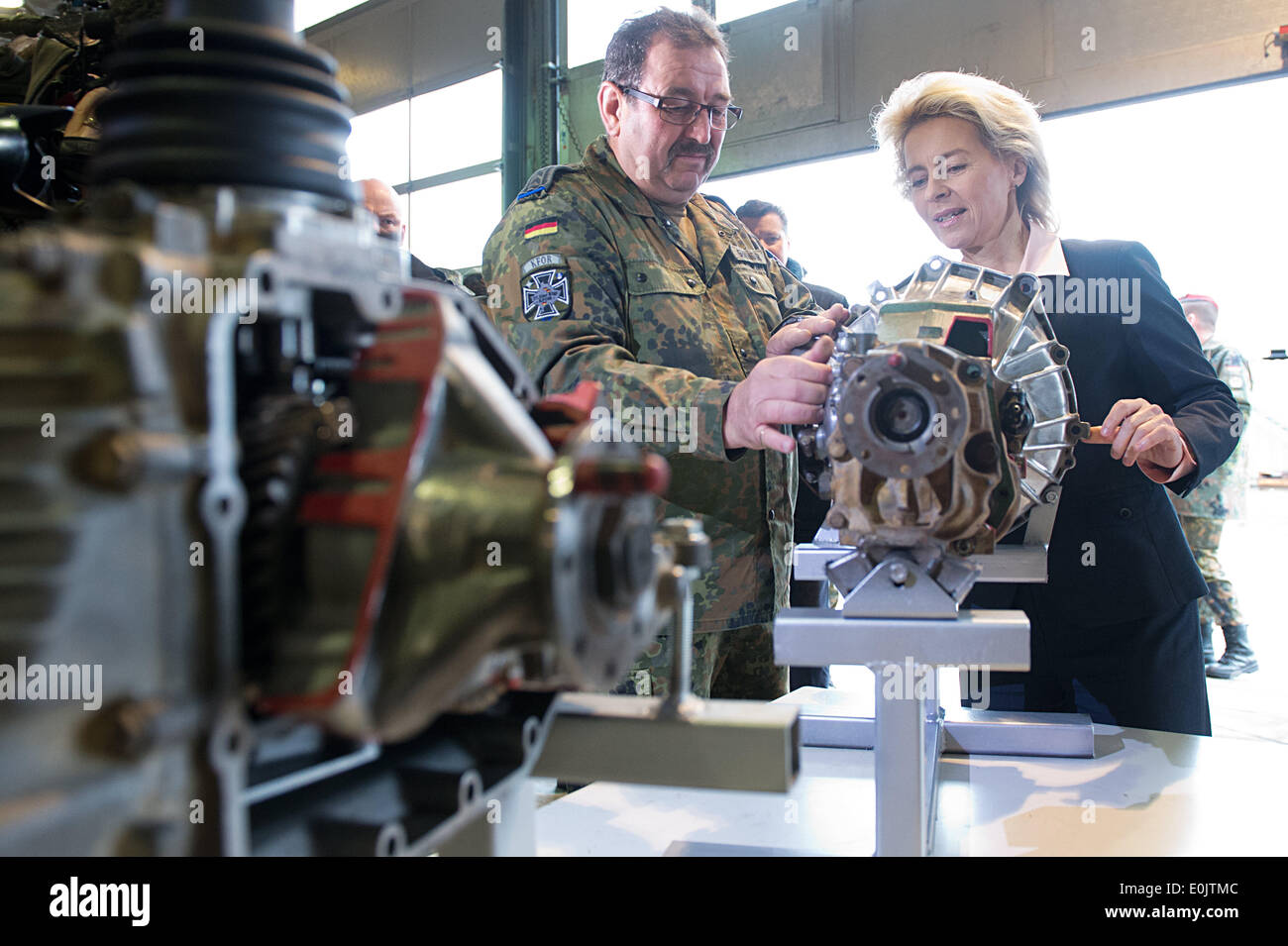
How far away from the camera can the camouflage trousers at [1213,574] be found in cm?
488

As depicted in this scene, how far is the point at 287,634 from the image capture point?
0.56m

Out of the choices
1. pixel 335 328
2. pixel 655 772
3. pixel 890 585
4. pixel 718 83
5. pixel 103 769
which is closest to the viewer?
pixel 103 769

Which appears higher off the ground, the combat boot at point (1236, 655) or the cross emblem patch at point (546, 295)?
the cross emblem patch at point (546, 295)

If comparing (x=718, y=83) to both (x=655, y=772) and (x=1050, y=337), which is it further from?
(x=655, y=772)

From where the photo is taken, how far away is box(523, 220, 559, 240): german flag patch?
1.76m

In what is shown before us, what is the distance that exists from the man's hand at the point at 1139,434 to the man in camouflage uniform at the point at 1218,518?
3606mm

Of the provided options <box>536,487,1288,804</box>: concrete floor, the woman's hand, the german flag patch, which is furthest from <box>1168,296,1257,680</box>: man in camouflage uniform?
the german flag patch

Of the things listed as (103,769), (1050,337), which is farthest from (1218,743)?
(103,769)

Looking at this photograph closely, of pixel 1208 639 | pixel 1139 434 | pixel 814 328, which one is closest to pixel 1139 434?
pixel 1139 434

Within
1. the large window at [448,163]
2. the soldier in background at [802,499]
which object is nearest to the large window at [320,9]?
the large window at [448,163]

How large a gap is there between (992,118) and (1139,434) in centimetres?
81

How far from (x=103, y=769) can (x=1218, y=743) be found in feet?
5.91

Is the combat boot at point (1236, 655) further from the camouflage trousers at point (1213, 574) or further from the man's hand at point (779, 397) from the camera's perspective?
the man's hand at point (779, 397)

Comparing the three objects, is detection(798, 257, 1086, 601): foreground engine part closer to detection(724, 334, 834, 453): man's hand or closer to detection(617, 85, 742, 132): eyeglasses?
detection(724, 334, 834, 453): man's hand
